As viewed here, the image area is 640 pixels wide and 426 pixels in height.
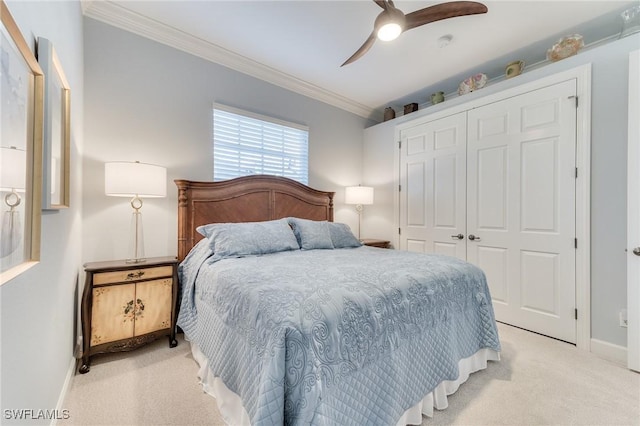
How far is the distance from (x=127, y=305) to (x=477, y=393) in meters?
2.58

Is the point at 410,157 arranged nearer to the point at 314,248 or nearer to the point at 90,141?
the point at 314,248

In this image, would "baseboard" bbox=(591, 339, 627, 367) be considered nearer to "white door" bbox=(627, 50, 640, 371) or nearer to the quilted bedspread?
"white door" bbox=(627, 50, 640, 371)

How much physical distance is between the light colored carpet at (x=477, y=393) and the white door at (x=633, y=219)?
0.83 ft

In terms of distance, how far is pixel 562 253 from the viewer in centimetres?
254

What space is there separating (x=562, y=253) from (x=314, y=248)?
2324mm

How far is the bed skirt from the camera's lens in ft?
4.72

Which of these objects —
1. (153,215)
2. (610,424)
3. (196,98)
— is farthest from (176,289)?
(610,424)

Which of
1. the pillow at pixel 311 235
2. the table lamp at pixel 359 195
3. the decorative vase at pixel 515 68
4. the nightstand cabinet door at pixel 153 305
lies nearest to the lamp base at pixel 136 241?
the nightstand cabinet door at pixel 153 305

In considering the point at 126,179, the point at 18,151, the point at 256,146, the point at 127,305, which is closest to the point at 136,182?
the point at 126,179

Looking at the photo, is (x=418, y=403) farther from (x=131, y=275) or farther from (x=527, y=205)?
(x=527, y=205)

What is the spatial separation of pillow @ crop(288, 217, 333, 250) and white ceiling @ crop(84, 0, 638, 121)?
1877 mm

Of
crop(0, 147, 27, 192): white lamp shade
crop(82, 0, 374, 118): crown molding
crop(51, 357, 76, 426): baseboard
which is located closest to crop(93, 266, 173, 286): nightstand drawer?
crop(51, 357, 76, 426): baseboard

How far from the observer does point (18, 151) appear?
92 cm

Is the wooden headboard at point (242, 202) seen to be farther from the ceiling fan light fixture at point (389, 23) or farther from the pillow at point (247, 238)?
the ceiling fan light fixture at point (389, 23)
